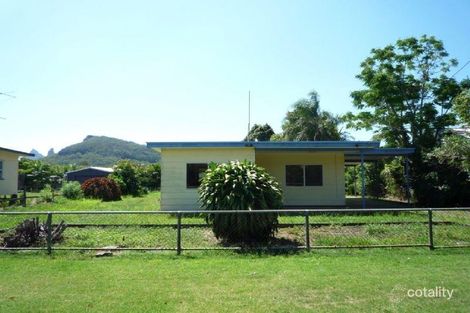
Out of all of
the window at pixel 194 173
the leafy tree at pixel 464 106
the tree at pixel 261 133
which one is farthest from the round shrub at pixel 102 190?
the tree at pixel 261 133

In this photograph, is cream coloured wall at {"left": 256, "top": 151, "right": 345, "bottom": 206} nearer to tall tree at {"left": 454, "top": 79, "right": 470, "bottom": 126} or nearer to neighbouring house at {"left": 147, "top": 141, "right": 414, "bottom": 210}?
neighbouring house at {"left": 147, "top": 141, "right": 414, "bottom": 210}

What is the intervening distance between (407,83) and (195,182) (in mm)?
19835

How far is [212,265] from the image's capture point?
280 inches

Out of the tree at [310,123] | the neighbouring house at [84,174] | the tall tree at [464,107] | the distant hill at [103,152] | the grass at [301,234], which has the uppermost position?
the distant hill at [103,152]

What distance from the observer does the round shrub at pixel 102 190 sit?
2598cm

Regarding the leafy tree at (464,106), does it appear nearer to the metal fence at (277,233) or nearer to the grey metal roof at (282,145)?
the grey metal roof at (282,145)

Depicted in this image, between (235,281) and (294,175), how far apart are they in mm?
13714

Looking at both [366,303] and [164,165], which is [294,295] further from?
[164,165]

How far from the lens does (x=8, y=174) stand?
2345cm

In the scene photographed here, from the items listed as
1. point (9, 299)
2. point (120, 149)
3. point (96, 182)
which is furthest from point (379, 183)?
point (120, 149)

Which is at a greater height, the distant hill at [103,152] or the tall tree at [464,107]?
the distant hill at [103,152]

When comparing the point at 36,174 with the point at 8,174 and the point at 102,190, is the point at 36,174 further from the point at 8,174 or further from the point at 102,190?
the point at 102,190

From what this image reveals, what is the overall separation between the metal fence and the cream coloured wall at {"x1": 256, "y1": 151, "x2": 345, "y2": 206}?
18.2 ft

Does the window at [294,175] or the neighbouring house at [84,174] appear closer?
the window at [294,175]
